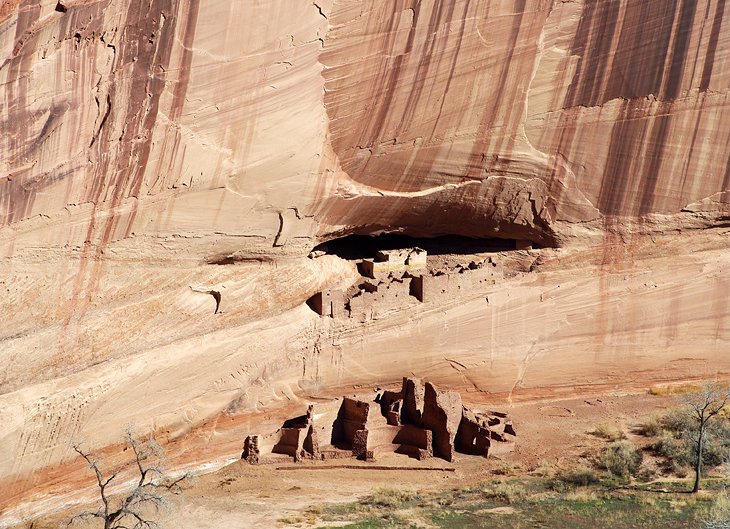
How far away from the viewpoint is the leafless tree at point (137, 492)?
41.5ft

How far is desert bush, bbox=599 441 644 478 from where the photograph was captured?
1539 cm

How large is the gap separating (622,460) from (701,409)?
1.84 m

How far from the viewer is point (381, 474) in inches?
608

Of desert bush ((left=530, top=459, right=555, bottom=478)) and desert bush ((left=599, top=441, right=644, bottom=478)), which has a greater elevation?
desert bush ((left=599, top=441, right=644, bottom=478))

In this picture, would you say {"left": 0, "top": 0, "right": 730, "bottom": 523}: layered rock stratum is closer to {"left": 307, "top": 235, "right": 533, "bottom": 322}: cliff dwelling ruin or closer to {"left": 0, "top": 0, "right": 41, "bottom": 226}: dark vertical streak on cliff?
{"left": 0, "top": 0, "right": 41, "bottom": 226}: dark vertical streak on cliff

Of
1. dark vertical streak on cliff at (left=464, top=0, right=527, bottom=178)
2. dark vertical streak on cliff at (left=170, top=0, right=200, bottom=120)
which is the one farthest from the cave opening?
dark vertical streak on cliff at (left=170, top=0, right=200, bottom=120)

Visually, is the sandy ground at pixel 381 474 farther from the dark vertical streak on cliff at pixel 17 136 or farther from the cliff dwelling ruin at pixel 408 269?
the dark vertical streak on cliff at pixel 17 136

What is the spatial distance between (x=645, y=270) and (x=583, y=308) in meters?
1.24

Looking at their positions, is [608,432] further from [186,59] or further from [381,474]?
[186,59]

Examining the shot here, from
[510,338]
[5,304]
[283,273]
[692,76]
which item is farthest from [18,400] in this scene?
[692,76]

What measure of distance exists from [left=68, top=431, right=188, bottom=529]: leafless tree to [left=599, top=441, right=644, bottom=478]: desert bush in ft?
20.2

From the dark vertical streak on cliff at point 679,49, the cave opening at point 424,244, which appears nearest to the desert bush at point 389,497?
the cave opening at point 424,244

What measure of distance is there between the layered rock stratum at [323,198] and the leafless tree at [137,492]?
1.21 ft

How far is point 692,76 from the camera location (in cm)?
1692
